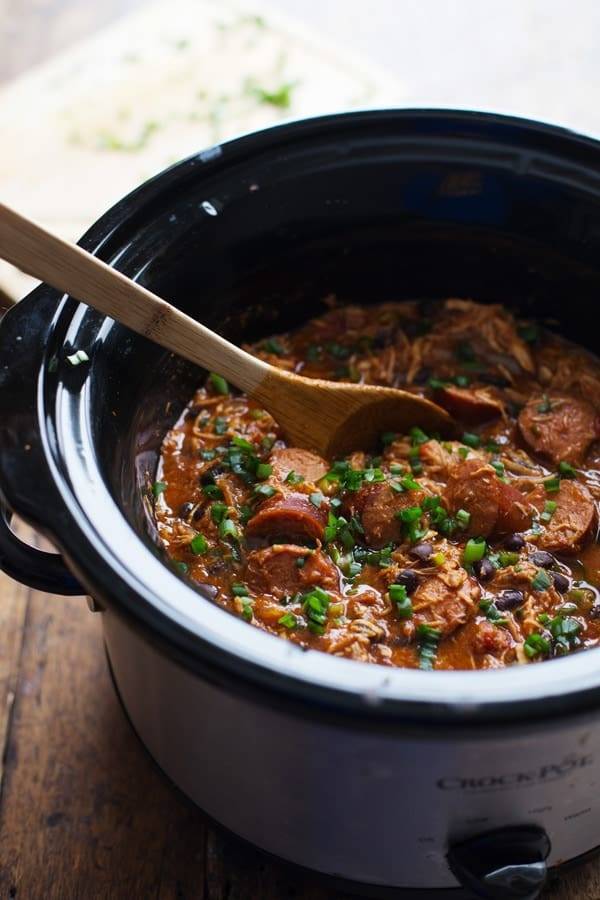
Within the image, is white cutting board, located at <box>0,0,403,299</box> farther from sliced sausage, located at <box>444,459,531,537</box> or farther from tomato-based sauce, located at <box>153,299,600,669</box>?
sliced sausage, located at <box>444,459,531,537</box>

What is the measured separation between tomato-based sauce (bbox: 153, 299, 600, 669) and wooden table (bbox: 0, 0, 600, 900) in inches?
23.9

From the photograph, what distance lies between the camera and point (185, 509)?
2.93m

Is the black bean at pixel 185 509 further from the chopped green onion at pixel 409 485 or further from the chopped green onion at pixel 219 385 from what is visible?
the chopped green onion at pixel 409 485

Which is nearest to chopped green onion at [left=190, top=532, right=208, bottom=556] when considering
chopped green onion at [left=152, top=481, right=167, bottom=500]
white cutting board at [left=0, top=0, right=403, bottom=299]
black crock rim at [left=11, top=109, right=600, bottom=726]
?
chopped green onion at [left=152, top=481, right=167, bottom=500]

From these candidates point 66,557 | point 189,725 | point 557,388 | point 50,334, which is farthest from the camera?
point 557,388

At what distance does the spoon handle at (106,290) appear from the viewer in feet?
7.35

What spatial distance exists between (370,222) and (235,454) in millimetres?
866

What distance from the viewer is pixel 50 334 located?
2.38 metres

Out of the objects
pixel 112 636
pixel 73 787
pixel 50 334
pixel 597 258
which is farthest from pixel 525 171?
pixel 73 787

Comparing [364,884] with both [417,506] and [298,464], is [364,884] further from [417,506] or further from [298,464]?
[298,464]

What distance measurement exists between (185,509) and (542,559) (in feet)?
3.35

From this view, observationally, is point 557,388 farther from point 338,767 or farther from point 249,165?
point 338,767

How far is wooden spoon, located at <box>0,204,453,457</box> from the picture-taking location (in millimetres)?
2264

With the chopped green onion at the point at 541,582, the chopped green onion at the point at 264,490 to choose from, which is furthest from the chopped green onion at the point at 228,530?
the chopped green onion at the point at 541,582
